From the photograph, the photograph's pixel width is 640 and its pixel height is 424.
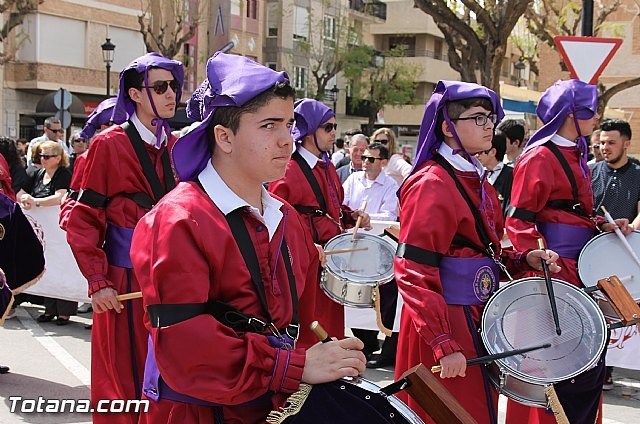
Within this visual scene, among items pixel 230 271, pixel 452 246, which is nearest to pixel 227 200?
pixel 230 271

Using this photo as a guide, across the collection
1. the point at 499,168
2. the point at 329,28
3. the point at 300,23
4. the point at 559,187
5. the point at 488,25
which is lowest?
the point at 499,168

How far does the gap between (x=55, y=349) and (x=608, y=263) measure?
5433 mm

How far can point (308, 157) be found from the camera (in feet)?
22.6

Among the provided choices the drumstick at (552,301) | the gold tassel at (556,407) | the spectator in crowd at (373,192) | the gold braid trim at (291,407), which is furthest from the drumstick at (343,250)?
the gold braid trim at (291,407)

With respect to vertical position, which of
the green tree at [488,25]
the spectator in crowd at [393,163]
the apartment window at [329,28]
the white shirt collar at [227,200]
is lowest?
the spectator in crowd at [393,163]

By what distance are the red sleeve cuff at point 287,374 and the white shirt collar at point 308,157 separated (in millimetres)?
4314

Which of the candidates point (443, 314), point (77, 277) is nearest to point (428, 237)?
point (443, 314)

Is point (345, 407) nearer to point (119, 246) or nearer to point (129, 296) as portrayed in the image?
point (129, 296)

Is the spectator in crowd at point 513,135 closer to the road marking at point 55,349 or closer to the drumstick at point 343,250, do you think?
the drumstick at point 343,250

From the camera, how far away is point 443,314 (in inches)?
159

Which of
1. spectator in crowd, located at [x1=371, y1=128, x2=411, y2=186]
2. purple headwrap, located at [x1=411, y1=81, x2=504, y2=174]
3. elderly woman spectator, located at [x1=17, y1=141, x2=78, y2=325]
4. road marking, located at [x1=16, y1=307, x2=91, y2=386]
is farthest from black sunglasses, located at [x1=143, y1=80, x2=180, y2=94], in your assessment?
spectator in crowd, located at [x1=371, y1=128, x2=411, y2=186]

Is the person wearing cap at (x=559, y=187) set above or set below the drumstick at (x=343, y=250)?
→ above

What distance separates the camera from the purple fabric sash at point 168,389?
273 centimetres

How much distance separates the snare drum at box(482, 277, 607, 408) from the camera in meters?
3.97
